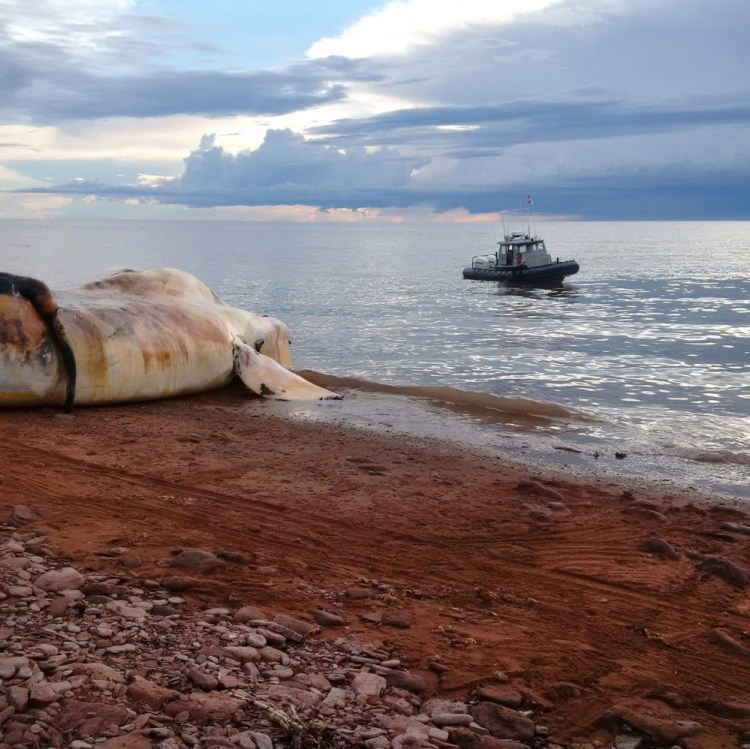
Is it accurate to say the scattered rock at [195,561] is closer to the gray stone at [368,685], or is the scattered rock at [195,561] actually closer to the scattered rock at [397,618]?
the scattered rock at [397,618]

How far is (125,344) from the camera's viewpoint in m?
11.0

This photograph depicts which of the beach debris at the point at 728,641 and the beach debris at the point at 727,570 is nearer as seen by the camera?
the beach debris at the point at 728,641

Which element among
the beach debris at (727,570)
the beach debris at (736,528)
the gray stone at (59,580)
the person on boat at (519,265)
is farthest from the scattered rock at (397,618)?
the person on boat at (519,265)

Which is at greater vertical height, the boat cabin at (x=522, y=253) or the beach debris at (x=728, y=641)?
the boat cabin at (x=522, y=253)

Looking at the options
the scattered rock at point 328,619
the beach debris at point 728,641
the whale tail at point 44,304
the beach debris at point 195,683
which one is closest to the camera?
the beach debris at point 195,683

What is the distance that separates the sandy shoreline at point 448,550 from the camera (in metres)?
4.35

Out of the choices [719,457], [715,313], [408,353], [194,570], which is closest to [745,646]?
[194,570]

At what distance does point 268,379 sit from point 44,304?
148 inches

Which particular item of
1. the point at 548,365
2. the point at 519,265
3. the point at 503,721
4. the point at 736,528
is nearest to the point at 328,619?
the point at 503,721

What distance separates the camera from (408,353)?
20188 millimetres

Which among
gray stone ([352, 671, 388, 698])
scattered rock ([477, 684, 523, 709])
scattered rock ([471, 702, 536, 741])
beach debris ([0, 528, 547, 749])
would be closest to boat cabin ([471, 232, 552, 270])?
beach debris ([0, 528, 547, 749])

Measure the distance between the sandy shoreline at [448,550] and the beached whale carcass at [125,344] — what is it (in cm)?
75

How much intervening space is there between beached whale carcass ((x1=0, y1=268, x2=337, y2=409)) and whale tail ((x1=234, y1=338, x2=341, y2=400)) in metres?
0.02

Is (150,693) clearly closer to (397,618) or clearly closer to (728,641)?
(397,618)
